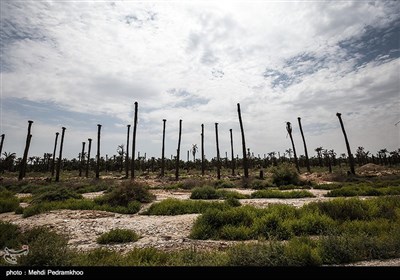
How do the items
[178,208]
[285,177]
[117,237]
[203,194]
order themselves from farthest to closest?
[285,177]
[203,194]
[178,208]
[117,237]

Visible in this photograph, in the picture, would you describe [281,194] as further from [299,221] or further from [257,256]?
[257,256]

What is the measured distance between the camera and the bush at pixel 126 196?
1246 cm

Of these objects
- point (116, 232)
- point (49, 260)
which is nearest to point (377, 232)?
point (116, 232)

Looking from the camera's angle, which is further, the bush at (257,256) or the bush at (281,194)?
the bush at (281,194)

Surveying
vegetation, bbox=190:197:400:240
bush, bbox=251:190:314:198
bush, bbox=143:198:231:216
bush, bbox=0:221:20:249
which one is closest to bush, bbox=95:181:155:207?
bush, bbox=143:198:231:216

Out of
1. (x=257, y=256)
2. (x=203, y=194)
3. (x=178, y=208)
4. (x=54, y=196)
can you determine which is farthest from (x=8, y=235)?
(x=203, y=194)

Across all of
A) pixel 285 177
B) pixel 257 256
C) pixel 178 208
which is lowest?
pixel 257 256

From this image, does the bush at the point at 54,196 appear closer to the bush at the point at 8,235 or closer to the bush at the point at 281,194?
the bush at the point at 8,235

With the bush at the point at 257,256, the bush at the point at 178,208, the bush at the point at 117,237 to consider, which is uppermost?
the bush at the point at 178,208

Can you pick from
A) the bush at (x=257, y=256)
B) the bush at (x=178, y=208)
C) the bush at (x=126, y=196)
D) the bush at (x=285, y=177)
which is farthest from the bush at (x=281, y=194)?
the bush at (x=257, y=256)

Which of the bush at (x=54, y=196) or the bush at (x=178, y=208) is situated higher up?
the bush at (x=54, y=196)

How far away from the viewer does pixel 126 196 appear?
41.5ft

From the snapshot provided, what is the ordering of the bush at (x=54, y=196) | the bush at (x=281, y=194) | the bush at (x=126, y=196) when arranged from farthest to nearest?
the bush at (x=281, y=194) → the bush at (x=54, y=196) → the bush at (x=126, y=196)
